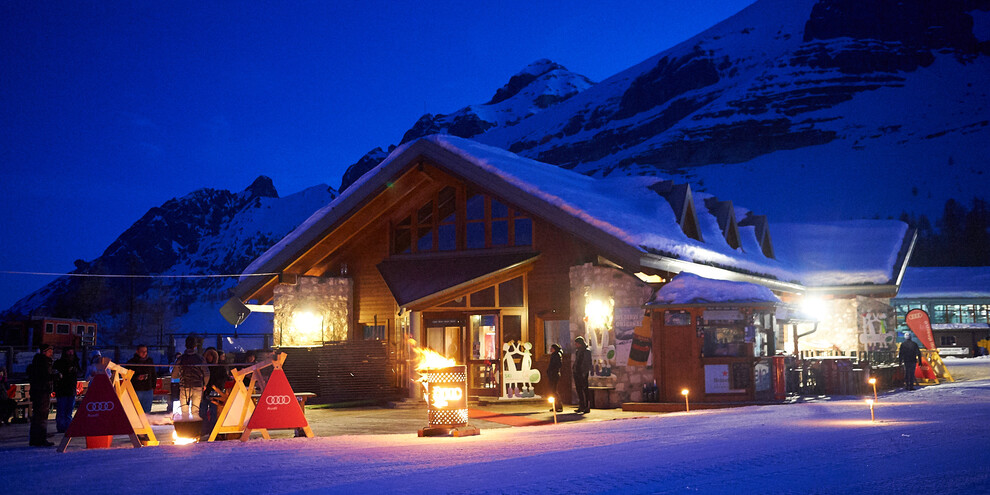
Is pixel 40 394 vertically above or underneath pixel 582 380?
above

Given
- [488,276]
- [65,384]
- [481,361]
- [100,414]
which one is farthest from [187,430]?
[481,361]

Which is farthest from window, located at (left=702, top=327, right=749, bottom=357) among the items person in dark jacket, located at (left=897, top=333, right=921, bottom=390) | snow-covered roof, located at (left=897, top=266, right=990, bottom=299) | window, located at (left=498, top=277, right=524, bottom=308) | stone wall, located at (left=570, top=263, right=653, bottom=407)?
snow-covered roof, located at (left=897, top=266, right=990, bottom=299)

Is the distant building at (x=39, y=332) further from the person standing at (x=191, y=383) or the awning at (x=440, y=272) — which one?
the person standing at (x=191, y=383)

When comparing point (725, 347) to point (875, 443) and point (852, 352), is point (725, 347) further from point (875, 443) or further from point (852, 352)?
point (875, 443)

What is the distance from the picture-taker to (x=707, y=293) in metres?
17.8

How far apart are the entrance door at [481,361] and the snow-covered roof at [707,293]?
469 cm

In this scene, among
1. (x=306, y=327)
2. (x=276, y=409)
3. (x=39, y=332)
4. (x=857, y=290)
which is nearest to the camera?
(x=276, y=409)

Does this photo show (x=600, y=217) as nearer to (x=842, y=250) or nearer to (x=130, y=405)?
(x=130, y=405)

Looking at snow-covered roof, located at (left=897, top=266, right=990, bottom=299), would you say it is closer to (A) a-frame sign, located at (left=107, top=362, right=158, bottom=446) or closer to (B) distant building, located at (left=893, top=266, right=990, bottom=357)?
(B) distant building, located at (left=893, top=266, right=990, bottom=357)

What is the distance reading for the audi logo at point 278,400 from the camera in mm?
11641

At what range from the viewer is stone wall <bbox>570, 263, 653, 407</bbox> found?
18812 millimetres

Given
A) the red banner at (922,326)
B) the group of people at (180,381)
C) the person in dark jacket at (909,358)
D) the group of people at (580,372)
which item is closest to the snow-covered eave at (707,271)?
the group of people at (580,372)

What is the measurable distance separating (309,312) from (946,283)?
3999 centimetres

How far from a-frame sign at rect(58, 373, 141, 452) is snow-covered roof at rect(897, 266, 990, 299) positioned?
4439 cm
